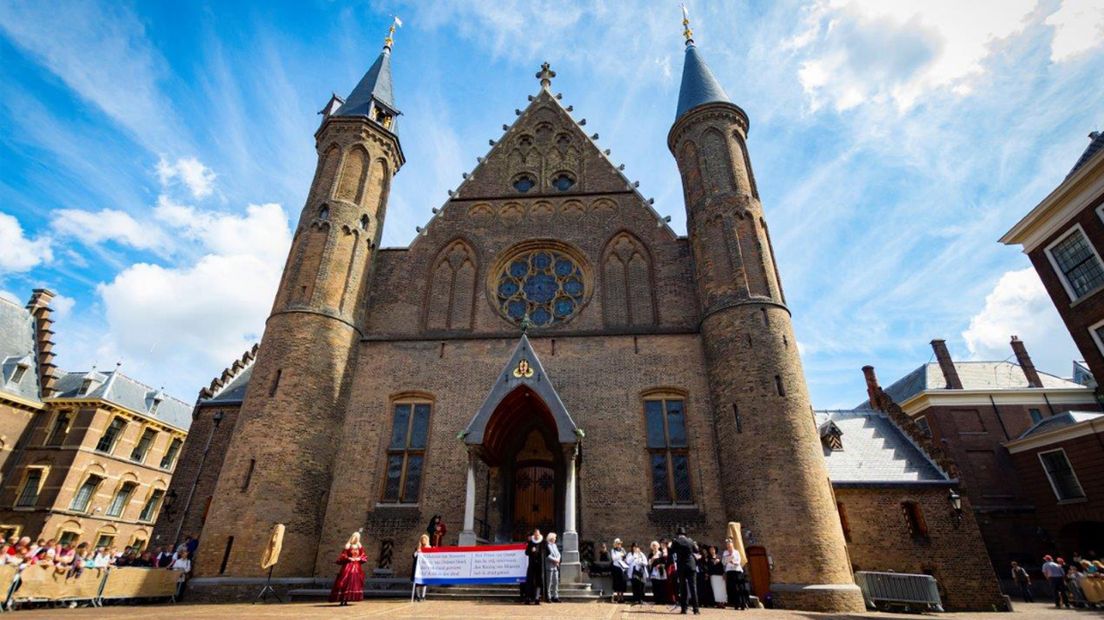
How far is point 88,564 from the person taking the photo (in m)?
13.8

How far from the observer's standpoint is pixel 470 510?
13531mm

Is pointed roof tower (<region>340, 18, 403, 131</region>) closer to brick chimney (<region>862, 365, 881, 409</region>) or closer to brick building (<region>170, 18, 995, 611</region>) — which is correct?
brick building (<region>170, 18, 995, 611</region>)

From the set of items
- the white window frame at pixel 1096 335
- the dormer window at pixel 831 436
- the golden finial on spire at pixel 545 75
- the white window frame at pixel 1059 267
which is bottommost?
the dormer window at pixel 831 436

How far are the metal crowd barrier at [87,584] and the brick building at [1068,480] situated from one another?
3292 centimetres

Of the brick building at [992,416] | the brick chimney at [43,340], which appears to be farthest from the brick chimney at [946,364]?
the brick chimney at [43,340]

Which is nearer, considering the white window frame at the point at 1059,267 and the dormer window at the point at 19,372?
the white window frame at the point at 1059,267

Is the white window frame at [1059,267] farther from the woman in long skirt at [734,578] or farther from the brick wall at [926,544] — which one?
the woman in long skirt at [734,578]

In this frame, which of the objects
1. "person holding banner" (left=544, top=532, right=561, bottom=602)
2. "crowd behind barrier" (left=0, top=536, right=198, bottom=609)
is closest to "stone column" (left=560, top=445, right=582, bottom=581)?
"person holding banner" (left=544, top=532, right=561, bottom=602)

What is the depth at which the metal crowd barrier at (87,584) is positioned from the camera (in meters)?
10.5

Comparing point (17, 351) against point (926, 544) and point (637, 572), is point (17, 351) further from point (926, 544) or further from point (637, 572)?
point (926, 544)

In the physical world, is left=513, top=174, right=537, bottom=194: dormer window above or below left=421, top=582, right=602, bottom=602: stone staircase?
above

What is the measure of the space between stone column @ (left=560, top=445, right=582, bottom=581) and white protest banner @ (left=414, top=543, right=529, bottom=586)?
1351 mm

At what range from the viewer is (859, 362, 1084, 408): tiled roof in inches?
1219

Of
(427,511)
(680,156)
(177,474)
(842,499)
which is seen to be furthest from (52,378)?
(842,499)
